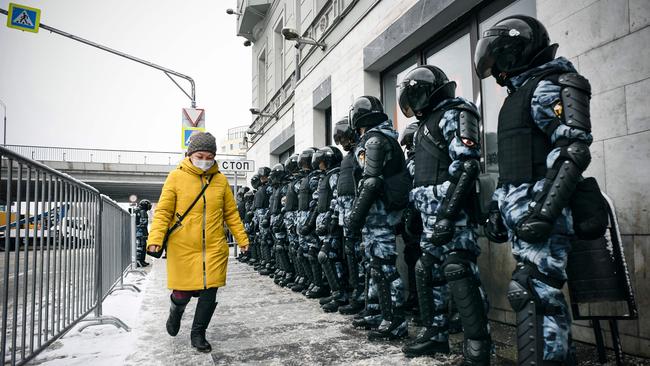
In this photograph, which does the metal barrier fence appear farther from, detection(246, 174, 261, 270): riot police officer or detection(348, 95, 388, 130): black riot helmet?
detection(246, 174, 261, 270): riot police officer

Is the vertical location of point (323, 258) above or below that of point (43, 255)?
below

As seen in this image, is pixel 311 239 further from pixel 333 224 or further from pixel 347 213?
pixel 347 213

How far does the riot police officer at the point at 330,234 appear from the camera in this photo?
5.20 metres

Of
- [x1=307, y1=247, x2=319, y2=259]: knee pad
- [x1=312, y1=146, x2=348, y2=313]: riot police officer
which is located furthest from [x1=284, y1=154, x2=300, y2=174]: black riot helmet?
[x1=307, y1=247, x2=319, y2=259]: knee pad

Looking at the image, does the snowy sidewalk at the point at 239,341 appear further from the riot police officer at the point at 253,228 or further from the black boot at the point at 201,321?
the riot police officer at the point at 253,228

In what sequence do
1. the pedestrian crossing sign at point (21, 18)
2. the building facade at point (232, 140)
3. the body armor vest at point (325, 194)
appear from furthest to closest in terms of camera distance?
the building facade at point (232, 140), the pedestrian crossing sign at point (21, 18), the body armor vest at point (325, 194)

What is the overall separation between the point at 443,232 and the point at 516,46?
4.11 feet

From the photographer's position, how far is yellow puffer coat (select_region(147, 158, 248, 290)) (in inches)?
135

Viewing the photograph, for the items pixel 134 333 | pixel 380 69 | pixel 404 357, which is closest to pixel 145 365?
pixel 134 333

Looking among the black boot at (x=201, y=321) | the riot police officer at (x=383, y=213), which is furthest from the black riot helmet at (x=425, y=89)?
the black boot at (x=201, y=321)

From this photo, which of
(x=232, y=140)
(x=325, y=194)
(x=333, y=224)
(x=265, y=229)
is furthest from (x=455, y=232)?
(x=232, y=140)

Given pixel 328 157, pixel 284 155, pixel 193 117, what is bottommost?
pixel 328 157

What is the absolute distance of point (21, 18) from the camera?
10.4 m

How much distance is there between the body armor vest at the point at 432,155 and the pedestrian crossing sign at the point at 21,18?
11437 mm
